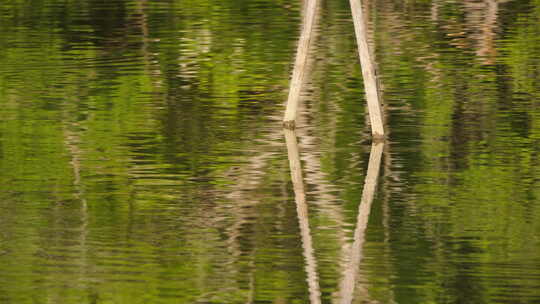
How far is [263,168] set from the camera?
555 inches

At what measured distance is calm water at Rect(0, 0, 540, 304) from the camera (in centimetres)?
1006

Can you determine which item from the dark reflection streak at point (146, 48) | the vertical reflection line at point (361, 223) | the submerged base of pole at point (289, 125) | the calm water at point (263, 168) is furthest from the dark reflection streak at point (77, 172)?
the dark reflection streak at point (146, 48)

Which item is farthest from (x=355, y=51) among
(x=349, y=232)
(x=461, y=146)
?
(x=349, y=232)

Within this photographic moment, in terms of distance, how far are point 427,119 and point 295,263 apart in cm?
647

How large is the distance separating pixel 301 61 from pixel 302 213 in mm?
3326

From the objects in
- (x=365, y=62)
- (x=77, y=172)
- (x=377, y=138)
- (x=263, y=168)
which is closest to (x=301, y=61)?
(x=365, y=62)

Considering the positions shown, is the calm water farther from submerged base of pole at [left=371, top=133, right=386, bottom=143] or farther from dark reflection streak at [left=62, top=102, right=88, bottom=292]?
submerged base of pole at [left=371, top=133, right=386, bottom=143]

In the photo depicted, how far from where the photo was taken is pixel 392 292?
952 centimetres

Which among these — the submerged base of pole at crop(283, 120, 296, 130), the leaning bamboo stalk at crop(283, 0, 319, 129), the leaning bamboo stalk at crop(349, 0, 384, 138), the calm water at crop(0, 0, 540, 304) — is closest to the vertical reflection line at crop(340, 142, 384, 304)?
the calm water at crop(0, 0, 540, 304)

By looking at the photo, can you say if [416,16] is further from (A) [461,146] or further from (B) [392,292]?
(B) [392,292]

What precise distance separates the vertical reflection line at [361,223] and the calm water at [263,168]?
28mm

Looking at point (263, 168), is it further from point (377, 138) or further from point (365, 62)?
point (377, 138)

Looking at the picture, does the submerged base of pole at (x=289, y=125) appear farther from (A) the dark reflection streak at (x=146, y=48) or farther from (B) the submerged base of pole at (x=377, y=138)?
(A) the dark reflection streak at (x=146, y=48)

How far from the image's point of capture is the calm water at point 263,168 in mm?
10062
